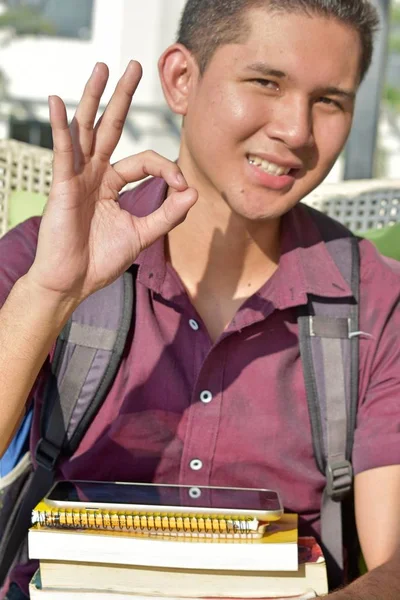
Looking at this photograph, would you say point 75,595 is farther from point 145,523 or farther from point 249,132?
point 249,132

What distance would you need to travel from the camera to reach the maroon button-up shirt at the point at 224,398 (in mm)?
1812

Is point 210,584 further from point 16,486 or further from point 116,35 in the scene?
point 116,35

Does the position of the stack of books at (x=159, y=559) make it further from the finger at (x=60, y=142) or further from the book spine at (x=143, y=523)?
the finger at (x=60, y=142)

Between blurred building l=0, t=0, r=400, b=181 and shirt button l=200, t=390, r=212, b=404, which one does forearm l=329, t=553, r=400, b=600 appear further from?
blurred building l=0, t=0, r=400, b=181

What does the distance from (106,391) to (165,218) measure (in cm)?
37

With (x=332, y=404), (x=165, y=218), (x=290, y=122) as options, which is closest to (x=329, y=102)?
(x=290, y=122)

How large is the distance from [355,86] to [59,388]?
82cm

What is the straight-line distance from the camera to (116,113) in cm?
159

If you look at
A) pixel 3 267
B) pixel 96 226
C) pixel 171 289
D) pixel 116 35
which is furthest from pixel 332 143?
pixel 116 35

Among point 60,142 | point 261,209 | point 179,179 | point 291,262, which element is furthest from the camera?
point 291,262

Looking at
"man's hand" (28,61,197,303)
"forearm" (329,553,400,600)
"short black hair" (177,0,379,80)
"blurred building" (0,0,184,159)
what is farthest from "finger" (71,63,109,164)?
"blurred building" (0,0,184,159)

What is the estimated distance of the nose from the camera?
1.79 m

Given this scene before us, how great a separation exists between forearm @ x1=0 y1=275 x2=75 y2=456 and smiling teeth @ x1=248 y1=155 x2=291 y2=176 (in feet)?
1.59

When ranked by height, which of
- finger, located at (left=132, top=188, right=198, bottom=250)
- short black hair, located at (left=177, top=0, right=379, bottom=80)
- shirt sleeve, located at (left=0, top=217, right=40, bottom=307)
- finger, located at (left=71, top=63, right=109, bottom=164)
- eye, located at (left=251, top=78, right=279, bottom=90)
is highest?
short black hair, located at (left=177, top=0, right=379, bottom=80)
